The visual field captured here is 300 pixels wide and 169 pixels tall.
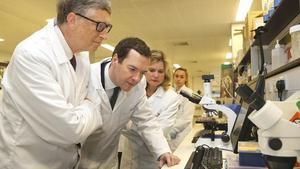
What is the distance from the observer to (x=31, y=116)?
3.29ft

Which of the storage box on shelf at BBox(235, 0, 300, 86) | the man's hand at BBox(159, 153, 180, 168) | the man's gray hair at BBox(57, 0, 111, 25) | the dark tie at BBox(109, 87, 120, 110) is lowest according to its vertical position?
the man's hand at BBox(159, 153, 180, 168)

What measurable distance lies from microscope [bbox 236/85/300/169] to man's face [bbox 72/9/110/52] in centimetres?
69

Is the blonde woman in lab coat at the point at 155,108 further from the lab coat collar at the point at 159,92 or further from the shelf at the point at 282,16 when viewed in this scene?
the shelf at the point at 282,16

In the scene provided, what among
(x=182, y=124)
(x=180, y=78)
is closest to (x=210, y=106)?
(x=182, y=124)

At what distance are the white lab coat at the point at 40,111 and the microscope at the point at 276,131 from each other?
63 centimetres

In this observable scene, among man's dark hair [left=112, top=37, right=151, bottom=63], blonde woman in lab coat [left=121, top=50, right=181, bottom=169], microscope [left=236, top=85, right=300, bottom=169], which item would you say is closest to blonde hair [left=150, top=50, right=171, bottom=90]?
blonde woman in lab coat [left=121, top=50, right=181, bottom=169]

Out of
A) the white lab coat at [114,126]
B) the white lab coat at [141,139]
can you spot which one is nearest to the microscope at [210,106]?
the white lab coat at [114,126]

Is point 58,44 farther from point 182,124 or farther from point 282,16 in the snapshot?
point 182,124

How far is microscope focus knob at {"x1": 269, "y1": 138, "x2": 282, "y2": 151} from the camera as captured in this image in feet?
2.25

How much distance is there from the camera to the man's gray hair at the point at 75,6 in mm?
1131

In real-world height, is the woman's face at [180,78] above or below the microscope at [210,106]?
above

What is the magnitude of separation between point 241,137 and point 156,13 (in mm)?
3611

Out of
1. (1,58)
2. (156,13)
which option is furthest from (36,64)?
(1,58)

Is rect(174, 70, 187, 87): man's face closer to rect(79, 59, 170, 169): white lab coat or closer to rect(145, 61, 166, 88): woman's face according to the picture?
rect(145, 61, 166, 88): woman's face
